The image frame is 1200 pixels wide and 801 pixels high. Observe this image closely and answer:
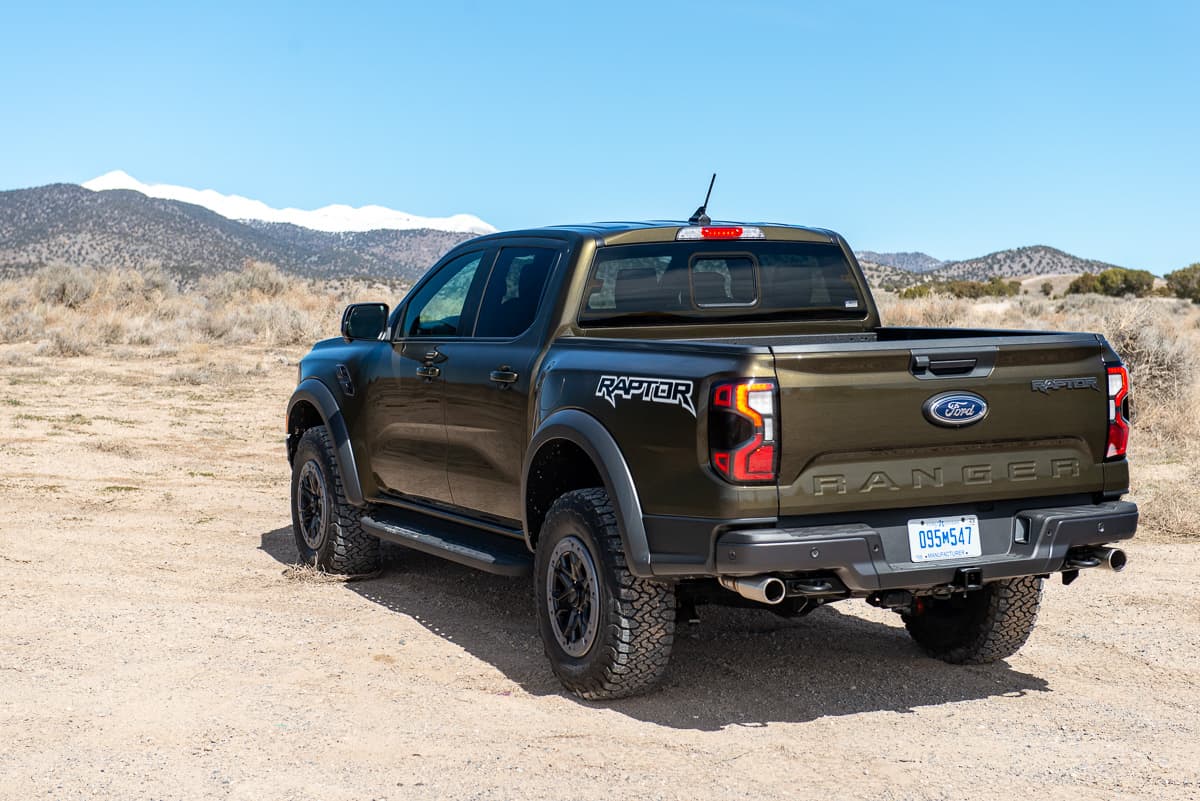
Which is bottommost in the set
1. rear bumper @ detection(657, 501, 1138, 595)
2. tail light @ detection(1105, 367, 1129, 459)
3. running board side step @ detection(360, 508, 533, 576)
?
running board side step @ detection(360, 508, 533, 576)

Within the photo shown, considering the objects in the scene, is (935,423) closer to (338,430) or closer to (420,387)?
(420,387)

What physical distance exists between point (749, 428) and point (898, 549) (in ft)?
2.50

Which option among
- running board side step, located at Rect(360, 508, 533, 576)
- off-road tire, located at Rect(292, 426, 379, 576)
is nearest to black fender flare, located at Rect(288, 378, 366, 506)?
off-road tire, located at Rect(292, 426, 379, 576)

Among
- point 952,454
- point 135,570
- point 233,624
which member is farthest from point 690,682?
point 135,570

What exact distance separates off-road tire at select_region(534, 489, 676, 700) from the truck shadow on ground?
0.53ft

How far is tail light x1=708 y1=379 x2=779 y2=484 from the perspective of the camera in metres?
5.04

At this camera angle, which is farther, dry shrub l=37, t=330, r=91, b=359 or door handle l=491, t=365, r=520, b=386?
dry shrub l=37, t=330, r=91, b=359

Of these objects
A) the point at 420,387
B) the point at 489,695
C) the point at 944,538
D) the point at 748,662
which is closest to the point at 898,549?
the point at 944,538

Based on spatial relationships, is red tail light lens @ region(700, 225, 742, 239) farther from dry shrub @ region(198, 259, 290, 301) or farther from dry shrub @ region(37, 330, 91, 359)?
dry shrub @ region(198, 259, 290, 301)

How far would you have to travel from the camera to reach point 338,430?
824 cm

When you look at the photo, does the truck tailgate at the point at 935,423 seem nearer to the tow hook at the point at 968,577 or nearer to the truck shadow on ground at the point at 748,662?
the tow hook at the point at 968,577

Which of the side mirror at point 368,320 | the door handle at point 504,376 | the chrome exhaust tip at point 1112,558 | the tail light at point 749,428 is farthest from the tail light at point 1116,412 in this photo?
the side mirror at point 368,320

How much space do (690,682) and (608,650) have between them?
0.71 meters

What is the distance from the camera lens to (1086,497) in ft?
18.6
